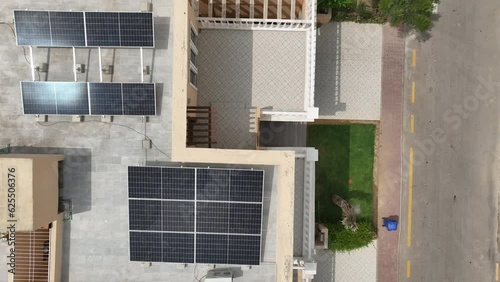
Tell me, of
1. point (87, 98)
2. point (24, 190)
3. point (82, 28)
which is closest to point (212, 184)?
point (87, 98)

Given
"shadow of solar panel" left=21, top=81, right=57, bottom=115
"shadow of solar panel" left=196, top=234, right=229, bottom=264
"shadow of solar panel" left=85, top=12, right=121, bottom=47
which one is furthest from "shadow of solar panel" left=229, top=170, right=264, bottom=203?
"shadow of solar panel" left=21, top=81, right=57, bottom=115

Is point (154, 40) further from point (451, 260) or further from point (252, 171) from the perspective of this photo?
point (451, 260)

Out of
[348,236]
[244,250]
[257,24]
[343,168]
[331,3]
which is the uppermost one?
[331,3]

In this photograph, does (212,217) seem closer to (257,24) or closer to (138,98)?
(138,98)

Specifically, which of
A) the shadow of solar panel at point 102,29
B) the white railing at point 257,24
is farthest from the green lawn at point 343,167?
the shadow of solar panel at point 102,29

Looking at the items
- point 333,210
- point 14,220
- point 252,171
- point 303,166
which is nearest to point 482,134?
point 333,210

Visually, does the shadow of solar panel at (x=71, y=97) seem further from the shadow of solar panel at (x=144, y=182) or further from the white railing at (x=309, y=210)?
the white railing at (x=309, y=210)
